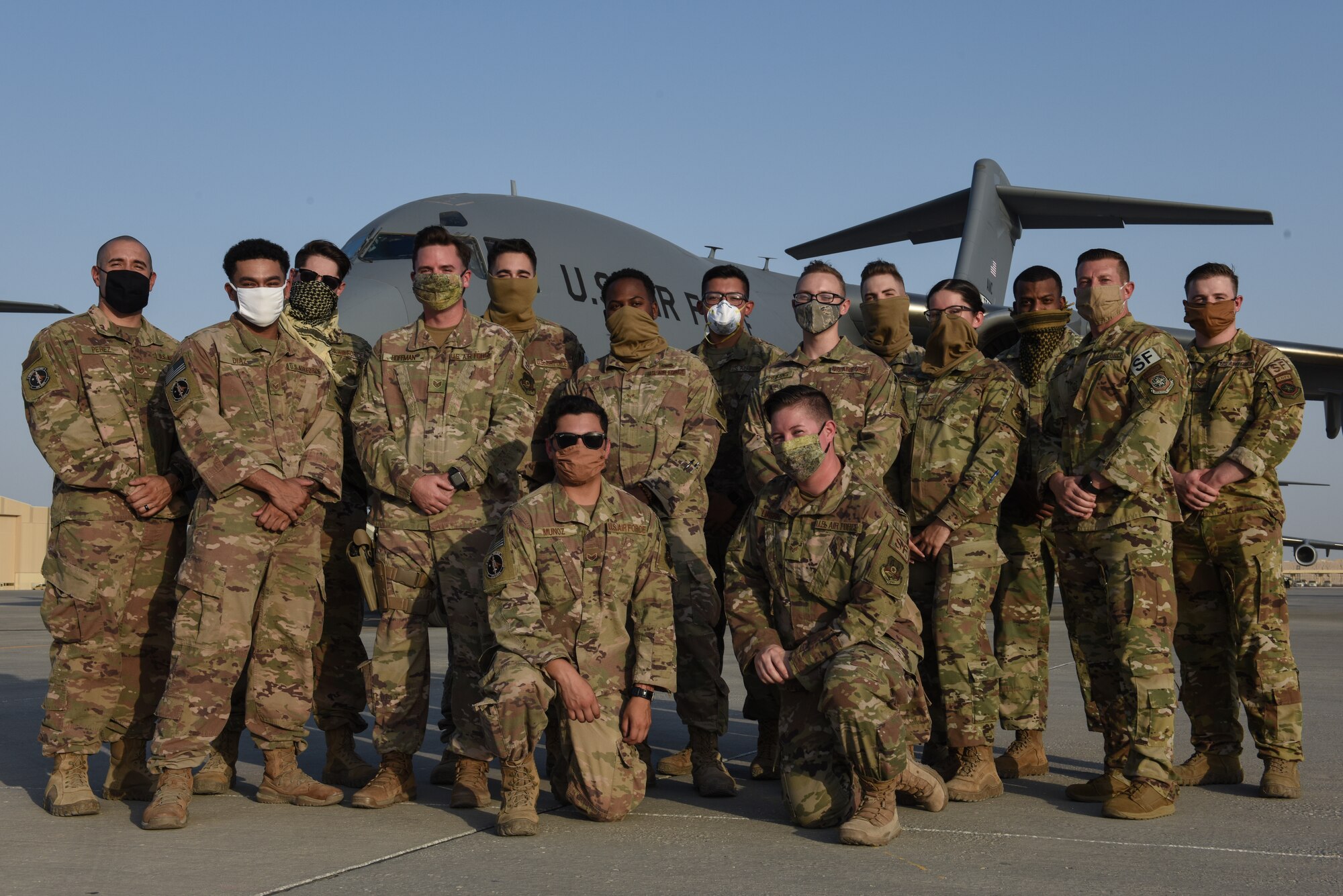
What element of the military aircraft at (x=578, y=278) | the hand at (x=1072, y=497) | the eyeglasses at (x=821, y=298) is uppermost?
the military aircraft at (x=578, y=278)

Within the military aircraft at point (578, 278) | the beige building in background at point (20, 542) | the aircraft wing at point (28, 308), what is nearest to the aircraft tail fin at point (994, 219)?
the military aircraft at point (578, 278)

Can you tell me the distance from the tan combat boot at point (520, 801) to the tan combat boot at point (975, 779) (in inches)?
67.5

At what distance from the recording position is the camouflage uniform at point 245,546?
4.58m

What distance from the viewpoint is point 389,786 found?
184 inches

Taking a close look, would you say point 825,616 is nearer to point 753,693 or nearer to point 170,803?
point 753,693

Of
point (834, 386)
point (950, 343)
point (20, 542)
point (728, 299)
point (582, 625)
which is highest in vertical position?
point (728, 299)

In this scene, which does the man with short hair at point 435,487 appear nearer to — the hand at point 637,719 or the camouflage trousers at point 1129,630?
the hand at point 637,719

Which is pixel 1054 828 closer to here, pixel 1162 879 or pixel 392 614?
pixel 1162 879

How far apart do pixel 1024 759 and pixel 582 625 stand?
2235 mm

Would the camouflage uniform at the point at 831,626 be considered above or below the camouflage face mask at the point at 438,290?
below

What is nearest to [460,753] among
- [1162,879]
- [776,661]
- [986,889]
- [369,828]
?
[369,828]

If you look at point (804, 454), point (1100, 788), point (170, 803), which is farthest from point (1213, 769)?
point (170, 803)

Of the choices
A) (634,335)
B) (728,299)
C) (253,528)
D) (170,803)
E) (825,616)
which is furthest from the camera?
(728,299)

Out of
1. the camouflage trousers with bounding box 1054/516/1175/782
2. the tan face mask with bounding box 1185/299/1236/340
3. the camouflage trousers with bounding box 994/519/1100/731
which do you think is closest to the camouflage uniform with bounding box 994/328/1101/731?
the camouflage trousers with bounding box 994/519/1100/731
